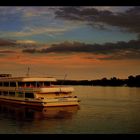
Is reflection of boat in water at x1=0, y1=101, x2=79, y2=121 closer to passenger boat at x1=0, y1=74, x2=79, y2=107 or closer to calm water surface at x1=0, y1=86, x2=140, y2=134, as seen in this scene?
calm water surface at x1=0, y1=86, x2=140, y2=134

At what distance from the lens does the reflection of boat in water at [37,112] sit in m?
10.7

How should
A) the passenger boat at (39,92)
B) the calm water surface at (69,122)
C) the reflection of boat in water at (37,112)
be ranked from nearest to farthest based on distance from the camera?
1. the calm water surface at (69,122)
2. the reflection of boat in water at (37,112)
3. the passenger boat at (39,92)

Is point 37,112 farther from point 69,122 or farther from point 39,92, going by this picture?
point 69,122

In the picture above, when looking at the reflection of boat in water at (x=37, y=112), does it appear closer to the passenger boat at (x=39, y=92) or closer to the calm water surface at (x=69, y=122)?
the calm water surface at (x=69, y=122)

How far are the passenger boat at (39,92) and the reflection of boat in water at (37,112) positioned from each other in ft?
0.45

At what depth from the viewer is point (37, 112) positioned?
38.4 ft

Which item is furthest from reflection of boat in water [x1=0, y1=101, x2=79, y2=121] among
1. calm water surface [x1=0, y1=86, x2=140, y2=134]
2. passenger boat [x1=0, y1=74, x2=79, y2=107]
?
passenger boat [x1=0, y1=74, x2=79, y2=107]

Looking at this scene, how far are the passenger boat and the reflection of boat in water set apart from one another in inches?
5.5

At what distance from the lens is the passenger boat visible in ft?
39.7

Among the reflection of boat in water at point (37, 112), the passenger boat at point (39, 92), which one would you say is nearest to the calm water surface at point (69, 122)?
the reflection of boat in water at point (37, 112)

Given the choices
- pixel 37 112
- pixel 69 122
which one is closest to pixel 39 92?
pixel 37 112
